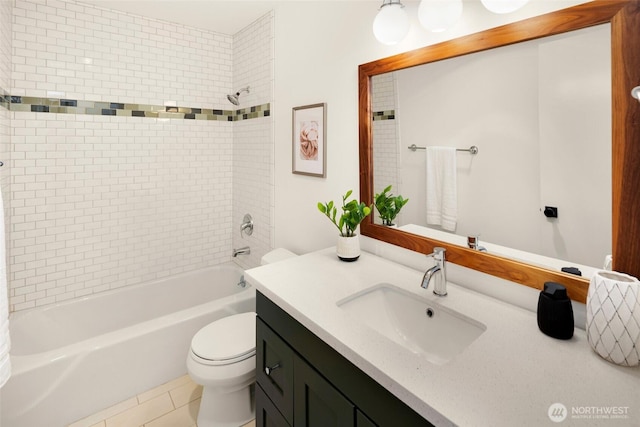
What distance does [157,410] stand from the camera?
1.83 m

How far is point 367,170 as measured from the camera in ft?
5.20

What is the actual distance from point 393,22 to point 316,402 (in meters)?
1.48

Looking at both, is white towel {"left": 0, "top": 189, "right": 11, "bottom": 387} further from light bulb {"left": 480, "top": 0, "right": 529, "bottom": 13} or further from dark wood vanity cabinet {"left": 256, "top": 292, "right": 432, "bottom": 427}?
light bulb {"left": 480, "top": 0, "right": 529, "bottom": 13}

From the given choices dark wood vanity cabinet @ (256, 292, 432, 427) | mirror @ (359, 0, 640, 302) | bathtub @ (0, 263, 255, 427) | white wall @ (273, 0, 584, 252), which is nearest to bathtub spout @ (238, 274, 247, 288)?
bathtub @ (0, 263, 255, 427)

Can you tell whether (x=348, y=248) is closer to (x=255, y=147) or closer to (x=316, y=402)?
(x=316, y=402)

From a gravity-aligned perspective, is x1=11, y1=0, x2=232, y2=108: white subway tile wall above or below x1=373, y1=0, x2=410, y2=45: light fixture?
above

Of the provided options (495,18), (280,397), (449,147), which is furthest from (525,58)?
(280,397)

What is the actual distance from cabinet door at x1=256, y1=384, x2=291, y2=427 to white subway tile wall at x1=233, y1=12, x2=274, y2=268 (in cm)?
119

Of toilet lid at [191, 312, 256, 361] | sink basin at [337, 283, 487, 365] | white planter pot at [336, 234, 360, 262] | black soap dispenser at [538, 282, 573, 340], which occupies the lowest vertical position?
toilet lid at [191, 312, 256, 361]

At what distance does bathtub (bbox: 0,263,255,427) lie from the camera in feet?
5.31

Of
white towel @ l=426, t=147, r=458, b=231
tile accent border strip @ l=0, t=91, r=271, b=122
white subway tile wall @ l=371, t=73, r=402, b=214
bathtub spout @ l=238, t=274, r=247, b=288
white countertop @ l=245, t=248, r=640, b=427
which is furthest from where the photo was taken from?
bathtub spout @ l=238, t=274, r=247, b=288

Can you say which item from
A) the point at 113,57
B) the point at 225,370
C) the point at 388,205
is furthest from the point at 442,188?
the point at 113,57

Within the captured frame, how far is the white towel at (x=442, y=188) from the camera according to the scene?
4.14 ft

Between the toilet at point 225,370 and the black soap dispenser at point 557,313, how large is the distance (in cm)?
135
